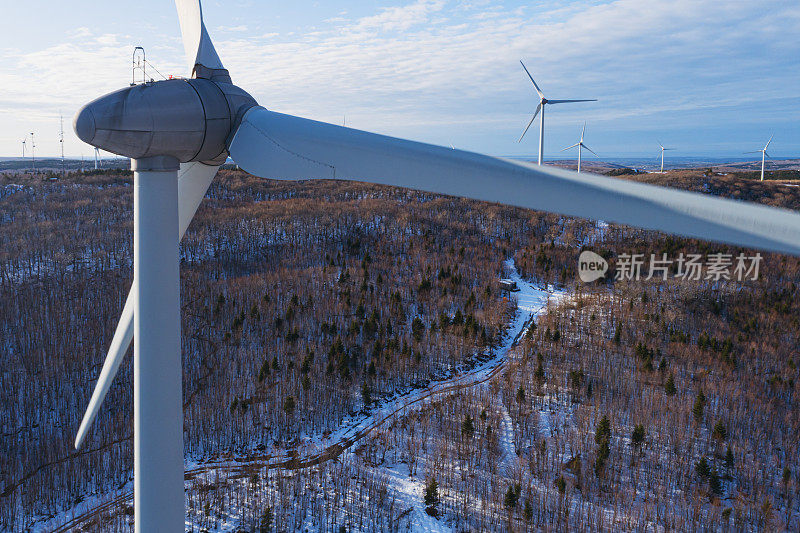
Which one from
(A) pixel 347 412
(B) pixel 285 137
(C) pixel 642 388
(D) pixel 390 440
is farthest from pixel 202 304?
(B) pixel 285 137

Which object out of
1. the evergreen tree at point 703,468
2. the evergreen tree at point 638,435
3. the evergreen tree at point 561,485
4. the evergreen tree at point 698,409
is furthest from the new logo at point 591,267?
the evergreen tree at point 561,485

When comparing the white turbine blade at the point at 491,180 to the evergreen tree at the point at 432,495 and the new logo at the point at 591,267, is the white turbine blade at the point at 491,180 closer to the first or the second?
the evergreen tree at the point at 432,495

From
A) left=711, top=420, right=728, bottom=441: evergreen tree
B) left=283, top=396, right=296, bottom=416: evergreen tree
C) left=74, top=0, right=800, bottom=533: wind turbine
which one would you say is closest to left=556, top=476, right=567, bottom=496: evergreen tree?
left=711, top=420, right=728, bottom=441: evergreen tree

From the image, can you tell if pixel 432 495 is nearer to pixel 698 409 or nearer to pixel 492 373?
pixel 492 373

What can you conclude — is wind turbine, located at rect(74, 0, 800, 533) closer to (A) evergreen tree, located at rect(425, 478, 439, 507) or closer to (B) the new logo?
(A) evergreen tree, located at rect(425, 478, 439, 507)

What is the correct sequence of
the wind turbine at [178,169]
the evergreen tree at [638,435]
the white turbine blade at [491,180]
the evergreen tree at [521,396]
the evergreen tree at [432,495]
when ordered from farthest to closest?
the evergreen tree at [521,396] < the evergreen tree at [638,435] < the evergreen tree at [432,495] < the wind turbine at [178,169] < the white turbine blade at [491,180]

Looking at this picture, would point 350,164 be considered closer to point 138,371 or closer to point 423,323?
point 138,371

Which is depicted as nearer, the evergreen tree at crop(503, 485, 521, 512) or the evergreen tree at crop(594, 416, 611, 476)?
the evergreen tree at crop(503, 485, 521, 512)
